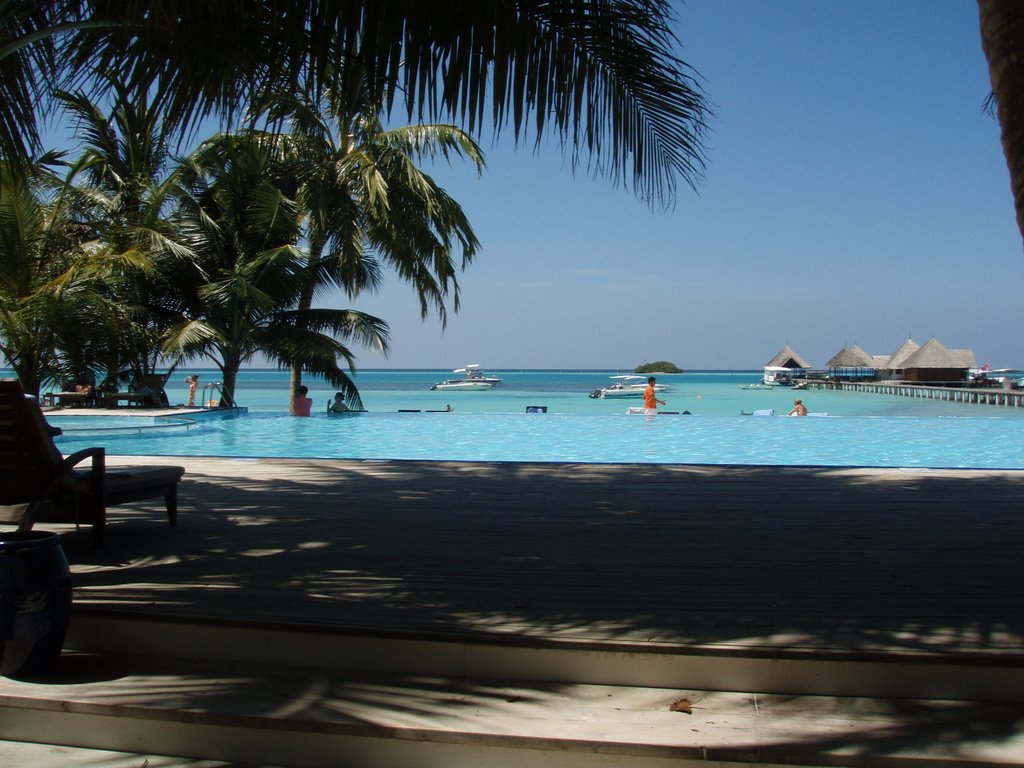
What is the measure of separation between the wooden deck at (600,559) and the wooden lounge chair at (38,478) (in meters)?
0.26

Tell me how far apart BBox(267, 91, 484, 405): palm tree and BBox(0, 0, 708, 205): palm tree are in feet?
43.8

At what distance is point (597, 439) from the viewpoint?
14547 millimetres

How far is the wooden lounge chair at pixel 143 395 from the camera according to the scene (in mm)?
15148

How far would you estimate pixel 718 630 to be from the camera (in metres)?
3.09

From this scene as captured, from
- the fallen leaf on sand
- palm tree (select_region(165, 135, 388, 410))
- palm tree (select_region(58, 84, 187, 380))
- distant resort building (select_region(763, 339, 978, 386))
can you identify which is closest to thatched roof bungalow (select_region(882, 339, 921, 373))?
distant resort building (select_region(763, 339, 978, 386))

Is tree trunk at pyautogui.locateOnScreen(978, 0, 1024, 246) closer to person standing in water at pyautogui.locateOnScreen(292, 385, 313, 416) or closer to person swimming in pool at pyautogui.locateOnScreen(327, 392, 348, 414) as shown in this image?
person standing in water at pyautogui.locateOnScreen(292, 385, 313, 416)

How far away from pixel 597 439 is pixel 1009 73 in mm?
11408

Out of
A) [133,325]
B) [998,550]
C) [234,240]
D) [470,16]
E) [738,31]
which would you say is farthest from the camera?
[234,240]

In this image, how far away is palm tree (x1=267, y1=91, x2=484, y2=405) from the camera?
17.9m

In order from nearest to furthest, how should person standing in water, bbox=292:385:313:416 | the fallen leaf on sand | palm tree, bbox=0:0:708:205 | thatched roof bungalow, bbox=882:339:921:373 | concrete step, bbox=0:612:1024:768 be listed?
concrete step, bbox=0:612:1024:768 → the fallen leaf on sand → palm tree, bbox=0:0:708:205 → person standing in water, bbox=292:385:313:416 → thatched roof bungalow, bbox=882:339:921:373

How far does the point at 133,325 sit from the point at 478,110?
46.6 ft

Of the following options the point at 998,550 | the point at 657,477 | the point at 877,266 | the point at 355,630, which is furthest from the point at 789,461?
the point at 877,266

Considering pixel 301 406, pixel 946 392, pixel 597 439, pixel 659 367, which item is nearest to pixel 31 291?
pixel 301 406

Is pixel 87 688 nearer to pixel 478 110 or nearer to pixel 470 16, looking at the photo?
pixel 478 110
